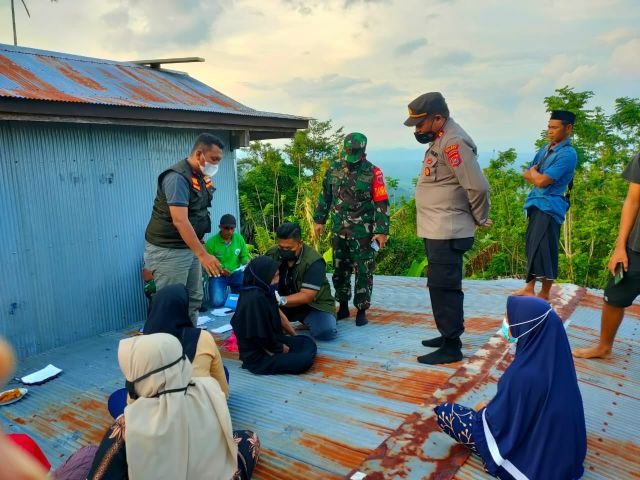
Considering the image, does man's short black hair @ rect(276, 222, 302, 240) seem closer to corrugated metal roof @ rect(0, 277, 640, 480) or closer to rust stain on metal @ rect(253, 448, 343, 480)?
corrugated metal roof @ rect(0, 277, 640, 480)

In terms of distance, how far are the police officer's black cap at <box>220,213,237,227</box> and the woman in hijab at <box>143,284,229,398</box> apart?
286 centimetres

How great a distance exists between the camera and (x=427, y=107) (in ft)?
11.7

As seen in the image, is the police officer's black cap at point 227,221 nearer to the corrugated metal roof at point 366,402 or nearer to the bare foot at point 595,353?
the corrugated metal roof at point 366,402

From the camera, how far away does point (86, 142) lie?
4.85m

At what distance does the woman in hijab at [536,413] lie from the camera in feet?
7.38

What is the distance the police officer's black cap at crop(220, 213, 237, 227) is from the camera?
6.07 meters

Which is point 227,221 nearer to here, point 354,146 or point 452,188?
point 354,146

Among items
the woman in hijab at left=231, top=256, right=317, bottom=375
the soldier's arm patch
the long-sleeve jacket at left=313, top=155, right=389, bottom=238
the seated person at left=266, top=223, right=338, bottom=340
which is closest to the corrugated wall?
the seated person at left=266, top=223, right=338, bottom=340

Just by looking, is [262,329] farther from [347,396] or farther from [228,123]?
[228,123]

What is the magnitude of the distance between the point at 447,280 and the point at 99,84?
166 inches

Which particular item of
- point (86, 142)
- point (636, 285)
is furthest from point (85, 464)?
point (636, 285)

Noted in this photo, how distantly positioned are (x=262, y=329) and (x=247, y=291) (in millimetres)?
333

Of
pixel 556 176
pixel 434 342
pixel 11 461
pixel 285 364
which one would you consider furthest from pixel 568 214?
pixel 11 461

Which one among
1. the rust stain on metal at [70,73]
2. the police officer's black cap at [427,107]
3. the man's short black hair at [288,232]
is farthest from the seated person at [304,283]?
the rust stain on metal at [70,73]
